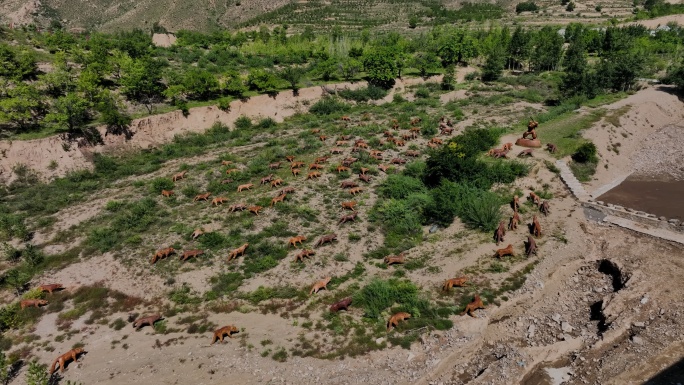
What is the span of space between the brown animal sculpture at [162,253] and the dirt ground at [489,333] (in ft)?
4.08

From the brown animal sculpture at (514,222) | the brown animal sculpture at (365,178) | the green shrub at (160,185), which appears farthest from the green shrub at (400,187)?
the green shrub at (160,185)

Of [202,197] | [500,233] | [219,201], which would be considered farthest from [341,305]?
[202,197]

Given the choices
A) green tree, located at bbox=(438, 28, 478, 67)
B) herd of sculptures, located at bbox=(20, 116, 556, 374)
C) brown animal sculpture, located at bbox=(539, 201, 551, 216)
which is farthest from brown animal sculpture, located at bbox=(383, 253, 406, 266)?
green tree, located at bbox=(438, 28, 478, 67)

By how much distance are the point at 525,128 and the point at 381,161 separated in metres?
15.3

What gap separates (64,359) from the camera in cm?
1389

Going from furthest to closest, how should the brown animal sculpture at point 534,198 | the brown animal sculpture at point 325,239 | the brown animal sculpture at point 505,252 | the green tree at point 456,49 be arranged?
1. the green tree at point 456,49
2. the brown animal sculpture at point 534,198
3. the brown animal sculpture at point 325,239
4. the brown animal sculpture at point 505,252

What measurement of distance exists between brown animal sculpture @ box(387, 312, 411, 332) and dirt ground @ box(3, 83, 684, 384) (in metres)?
0.62

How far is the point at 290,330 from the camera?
1505cm

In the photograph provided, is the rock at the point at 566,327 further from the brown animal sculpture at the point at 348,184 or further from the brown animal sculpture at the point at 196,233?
the brown animal sculpture at the point at 196,233

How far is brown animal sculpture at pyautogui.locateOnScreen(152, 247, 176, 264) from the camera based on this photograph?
1983cm

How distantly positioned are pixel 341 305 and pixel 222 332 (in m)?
5.04

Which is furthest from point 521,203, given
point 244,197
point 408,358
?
point 244,197

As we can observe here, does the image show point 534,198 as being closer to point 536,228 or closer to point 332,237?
point 536,228

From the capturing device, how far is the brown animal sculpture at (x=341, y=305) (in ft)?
51.5
